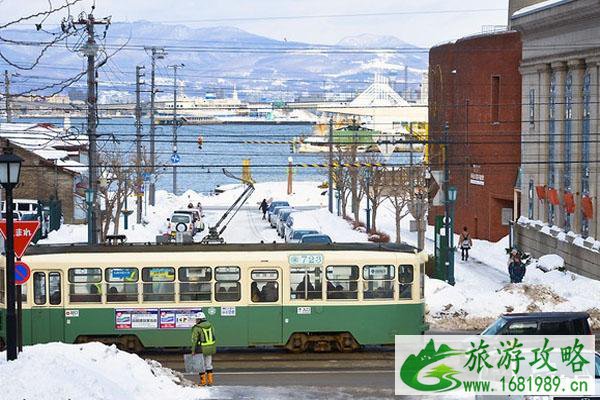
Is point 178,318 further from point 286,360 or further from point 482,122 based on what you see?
point 482,122

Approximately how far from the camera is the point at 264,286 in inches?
1007

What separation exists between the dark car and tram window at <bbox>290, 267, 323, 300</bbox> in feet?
18.5

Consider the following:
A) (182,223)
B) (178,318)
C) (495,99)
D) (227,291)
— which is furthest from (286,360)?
(182,223)

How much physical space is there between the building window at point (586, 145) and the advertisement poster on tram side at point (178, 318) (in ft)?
62.9

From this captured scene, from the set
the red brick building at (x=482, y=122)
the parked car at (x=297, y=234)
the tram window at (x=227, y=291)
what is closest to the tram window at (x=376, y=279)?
the tram window at (x=227, y=291)

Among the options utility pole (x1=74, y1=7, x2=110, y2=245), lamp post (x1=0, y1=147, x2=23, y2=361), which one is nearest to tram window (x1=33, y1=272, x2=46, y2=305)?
lamp post (x1=0, y1=147, x2=23, y2=361)

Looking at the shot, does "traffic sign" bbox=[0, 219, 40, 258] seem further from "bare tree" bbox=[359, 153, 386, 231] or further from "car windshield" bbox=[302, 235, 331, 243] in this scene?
"bare tree" bbox=[359, 153, 386, 231]

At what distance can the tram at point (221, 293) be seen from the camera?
2533cm

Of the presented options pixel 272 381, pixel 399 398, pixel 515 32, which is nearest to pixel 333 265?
pixel 272 381

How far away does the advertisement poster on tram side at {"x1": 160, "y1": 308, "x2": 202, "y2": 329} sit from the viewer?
83.7ft

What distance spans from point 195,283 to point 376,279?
13.4 ft

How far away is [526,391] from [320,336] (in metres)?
10.2

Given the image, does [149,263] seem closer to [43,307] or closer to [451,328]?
[43,307]

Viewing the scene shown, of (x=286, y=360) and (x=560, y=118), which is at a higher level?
(x=560, y=118)
